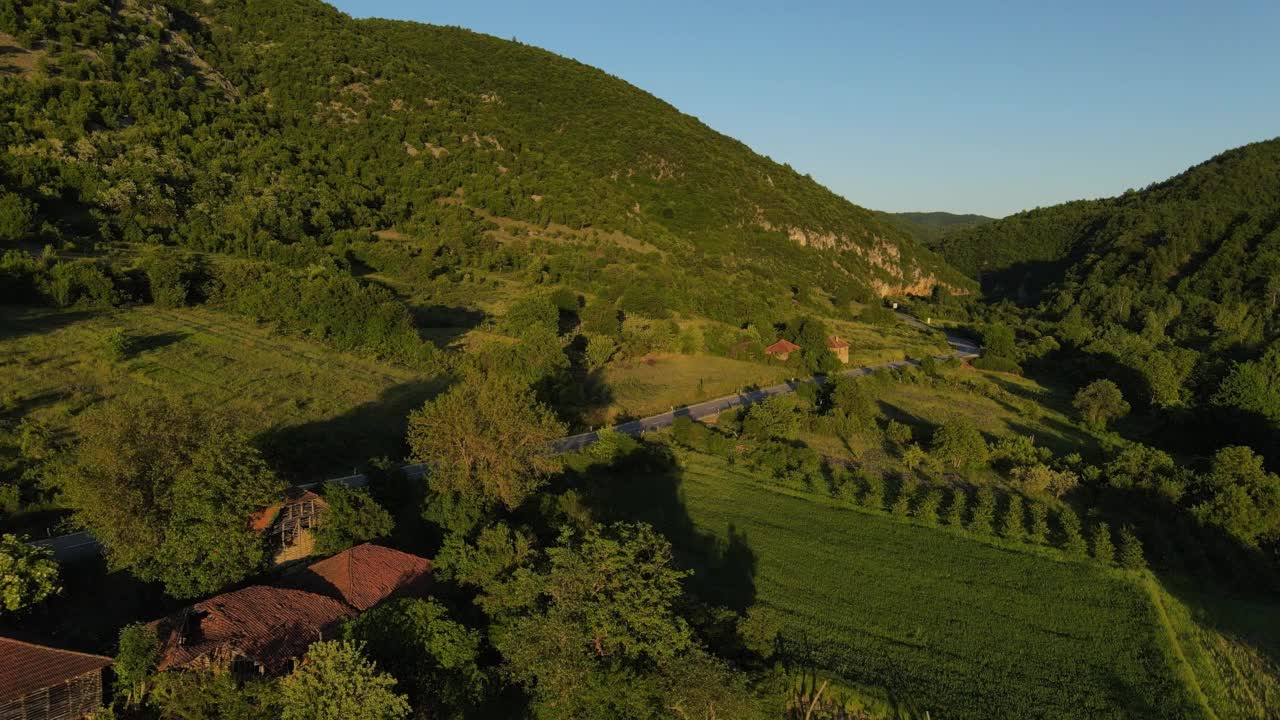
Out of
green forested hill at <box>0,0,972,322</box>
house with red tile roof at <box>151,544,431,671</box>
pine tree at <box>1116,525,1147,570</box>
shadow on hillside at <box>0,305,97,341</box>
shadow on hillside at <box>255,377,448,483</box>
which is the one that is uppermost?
green forested hill at <box>0,0,972,322</box>

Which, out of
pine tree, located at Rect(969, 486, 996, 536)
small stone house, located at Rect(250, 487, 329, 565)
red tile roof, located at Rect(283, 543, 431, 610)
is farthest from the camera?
pine tree, located at Rect(969, 486, 996, 536)

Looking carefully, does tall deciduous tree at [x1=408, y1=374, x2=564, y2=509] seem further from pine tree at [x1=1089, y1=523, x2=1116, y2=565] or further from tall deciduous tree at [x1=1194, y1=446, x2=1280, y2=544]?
tall deciduous tree at [x1=1194, y1=446, x2=1280, y2=544]

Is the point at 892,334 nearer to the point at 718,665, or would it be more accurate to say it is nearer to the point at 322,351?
the point at 322,351

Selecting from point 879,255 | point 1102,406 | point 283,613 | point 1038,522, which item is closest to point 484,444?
point 283,613

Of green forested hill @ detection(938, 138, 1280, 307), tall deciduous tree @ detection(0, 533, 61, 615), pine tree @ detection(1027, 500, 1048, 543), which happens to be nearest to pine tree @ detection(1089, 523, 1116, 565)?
pine tree @ detection(1027, 500, 1048, 543)

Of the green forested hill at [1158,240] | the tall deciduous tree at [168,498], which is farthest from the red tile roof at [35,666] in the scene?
the green forested hill at [1158,240]

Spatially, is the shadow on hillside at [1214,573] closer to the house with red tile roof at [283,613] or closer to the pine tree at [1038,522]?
the pine tree at [1038,522]
